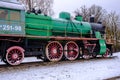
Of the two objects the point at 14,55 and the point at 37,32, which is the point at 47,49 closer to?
the point at 37,32

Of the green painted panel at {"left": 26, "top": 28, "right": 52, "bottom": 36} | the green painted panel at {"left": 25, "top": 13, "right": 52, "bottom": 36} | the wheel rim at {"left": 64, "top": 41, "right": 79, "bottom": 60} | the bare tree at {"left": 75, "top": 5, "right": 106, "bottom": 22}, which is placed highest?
the bare tree at {"left": 75, "top": 5, "right": 106, "bottom": 22}

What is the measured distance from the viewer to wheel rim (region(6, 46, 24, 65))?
45.8 feet

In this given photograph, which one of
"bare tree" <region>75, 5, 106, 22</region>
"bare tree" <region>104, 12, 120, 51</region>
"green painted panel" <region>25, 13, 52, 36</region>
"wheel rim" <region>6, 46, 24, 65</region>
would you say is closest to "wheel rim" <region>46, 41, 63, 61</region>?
"green painted panel" <region>25, 13, 52, 36</region>

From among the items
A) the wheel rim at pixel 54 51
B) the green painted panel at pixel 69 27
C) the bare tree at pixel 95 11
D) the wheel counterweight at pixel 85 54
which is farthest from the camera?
the bare tree at pixel 95 11

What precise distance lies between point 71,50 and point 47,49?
218 centimetres

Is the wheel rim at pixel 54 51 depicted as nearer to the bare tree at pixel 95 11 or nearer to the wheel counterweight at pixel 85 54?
the wheel counterweight at pixel 85 54

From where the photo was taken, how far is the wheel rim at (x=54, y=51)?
53.0 ft

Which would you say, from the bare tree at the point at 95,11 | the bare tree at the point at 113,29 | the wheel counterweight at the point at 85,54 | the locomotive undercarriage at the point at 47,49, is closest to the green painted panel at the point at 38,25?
the locomotive undercarriage at the point at 47,49

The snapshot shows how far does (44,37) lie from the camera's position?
51.3 feet

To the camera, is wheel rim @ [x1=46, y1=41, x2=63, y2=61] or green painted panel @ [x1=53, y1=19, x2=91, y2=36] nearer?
wheel rim @ [x1=46, y1=41, x2=63, y2=61]

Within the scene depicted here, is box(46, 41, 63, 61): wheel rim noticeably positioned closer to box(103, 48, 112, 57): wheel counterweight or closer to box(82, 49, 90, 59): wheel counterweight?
box(82, 49, 90, 59): wheel counterweight

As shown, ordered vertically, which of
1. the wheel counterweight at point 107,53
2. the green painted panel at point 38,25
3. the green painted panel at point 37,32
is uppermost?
the green painted panel at point 38,25

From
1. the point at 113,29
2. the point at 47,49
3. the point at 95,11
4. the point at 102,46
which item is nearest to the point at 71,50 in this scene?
the point at 47,49

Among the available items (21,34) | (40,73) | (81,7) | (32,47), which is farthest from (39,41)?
(81,7)
